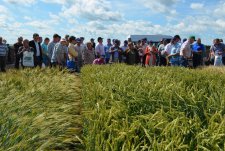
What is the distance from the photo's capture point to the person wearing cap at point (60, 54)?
13.1m

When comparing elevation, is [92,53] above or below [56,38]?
below

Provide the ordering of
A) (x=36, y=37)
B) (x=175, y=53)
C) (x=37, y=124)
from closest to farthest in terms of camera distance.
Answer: (x=37, y=124)
(x=36, y=37)
(x=175, y=53)

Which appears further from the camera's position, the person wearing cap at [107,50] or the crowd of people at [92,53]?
the person wearing cap at [107,50]

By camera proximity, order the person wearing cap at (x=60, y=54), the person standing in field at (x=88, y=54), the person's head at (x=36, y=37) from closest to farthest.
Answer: the person wearing cap at (x=60, y=54) < the person's head at (x=36, y=37) < the person standing in field at (x=88, y=54)

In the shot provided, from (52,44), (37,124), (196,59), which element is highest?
(52,44)

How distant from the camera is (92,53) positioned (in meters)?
15.5

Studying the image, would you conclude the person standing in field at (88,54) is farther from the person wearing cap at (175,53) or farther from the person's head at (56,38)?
the person wearing cap at (175,53)

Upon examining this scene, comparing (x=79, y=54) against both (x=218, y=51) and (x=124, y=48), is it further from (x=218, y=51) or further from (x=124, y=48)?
(x=218, y=51)

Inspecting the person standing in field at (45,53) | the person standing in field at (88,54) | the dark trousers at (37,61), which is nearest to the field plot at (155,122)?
the dark trousers at (37,61)

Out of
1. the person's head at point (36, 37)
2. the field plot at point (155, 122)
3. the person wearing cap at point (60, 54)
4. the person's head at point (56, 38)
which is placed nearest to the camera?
the field plot at point (155, 122)

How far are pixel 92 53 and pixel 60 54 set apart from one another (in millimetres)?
2468

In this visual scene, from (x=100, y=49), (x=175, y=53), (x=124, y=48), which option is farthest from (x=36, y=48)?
(x=124, y=48)

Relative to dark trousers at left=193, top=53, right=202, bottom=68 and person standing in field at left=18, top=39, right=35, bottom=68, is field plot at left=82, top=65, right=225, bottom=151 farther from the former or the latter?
dark trousers at left=193, top=53, right=202, bottom=68

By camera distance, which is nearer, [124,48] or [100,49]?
[100,49]
